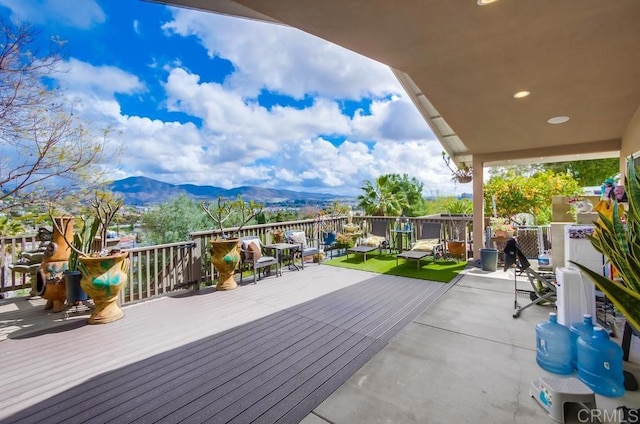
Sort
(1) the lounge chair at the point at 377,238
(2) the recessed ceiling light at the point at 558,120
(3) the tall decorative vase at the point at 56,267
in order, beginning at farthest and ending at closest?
1. (1) the lounge chair at the point at 377,238
2. (2) the recessed ceiling light at the point at 558,120
3. (3) the tall decorative vase at the point at 56,267

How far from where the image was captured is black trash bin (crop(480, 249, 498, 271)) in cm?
558

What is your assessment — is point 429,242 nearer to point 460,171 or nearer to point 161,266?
point 460,171

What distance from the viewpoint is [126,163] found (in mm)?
7059

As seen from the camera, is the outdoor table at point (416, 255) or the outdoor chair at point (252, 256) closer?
the outdoor chair at point (252, 256)

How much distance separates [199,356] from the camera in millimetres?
2688

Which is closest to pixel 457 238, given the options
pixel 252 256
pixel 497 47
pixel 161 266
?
pixel 252 256

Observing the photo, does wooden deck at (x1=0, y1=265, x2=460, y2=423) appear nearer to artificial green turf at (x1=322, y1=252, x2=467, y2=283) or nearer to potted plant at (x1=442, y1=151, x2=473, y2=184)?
artificial green turf at (x1=322, y1=252, x2=467, y2=283)

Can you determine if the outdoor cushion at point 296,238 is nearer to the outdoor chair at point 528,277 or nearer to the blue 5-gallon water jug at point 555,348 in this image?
the outdoor chair at point 528,277

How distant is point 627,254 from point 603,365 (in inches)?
34.9

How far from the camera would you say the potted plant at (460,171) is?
8484 millimetres

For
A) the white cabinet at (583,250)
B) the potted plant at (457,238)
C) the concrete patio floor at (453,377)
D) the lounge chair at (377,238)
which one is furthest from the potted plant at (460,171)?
the concrete patio floor at (453,377)

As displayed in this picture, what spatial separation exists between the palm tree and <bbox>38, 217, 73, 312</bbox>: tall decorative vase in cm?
966

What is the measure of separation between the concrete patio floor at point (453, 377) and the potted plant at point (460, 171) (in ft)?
19.1

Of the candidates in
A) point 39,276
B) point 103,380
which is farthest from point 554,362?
point 39,276
